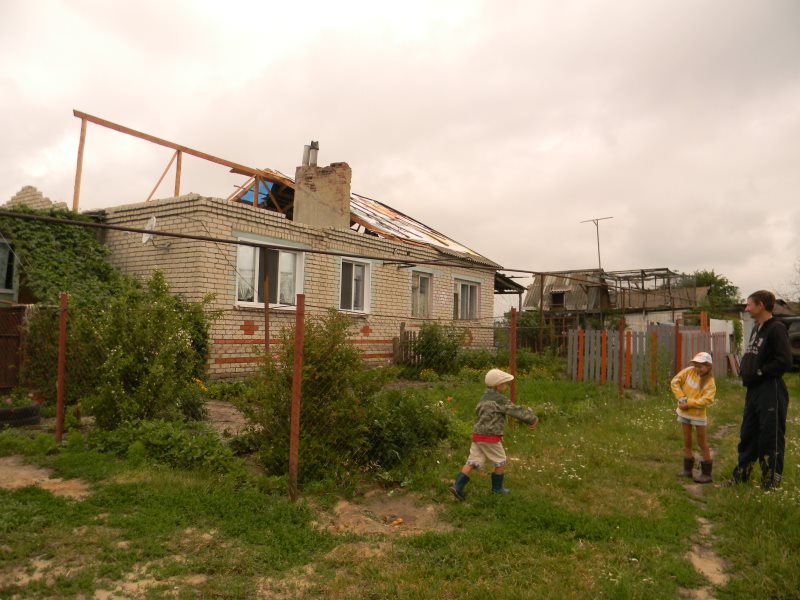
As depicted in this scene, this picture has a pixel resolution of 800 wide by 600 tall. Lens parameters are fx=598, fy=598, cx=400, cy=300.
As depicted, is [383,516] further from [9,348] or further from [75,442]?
[9,348]

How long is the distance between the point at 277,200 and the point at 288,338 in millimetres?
12870

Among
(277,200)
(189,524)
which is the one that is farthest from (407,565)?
(277,200)

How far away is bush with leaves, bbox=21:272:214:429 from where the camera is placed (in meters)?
6.24

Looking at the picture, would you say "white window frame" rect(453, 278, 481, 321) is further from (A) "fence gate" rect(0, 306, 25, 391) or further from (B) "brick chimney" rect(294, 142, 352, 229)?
(A) "fence gate" rect(0, 306, 25, 391)

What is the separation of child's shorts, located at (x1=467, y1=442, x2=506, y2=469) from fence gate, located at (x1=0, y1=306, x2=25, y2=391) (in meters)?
6.93

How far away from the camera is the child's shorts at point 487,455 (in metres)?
4.83

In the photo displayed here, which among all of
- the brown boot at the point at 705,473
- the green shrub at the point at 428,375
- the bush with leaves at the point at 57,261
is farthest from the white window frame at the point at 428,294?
the brown boot at the point at 705,473

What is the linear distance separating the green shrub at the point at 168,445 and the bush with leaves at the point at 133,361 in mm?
328

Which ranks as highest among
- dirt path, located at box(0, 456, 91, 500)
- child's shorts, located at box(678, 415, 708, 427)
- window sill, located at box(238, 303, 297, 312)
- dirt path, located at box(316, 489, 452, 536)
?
window sill, located at box(238, 303, 297, 312)

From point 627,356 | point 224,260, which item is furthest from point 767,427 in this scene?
point 224,260

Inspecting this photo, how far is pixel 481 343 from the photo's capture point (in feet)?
56.6

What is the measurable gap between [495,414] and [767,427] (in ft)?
7.18

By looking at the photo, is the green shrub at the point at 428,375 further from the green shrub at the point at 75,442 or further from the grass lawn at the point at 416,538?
the green shrub at the point at 75,442

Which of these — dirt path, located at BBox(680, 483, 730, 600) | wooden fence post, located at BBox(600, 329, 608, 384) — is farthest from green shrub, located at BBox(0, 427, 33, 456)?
wooden fence post, located at BBox(600, 329, 608, 384)
